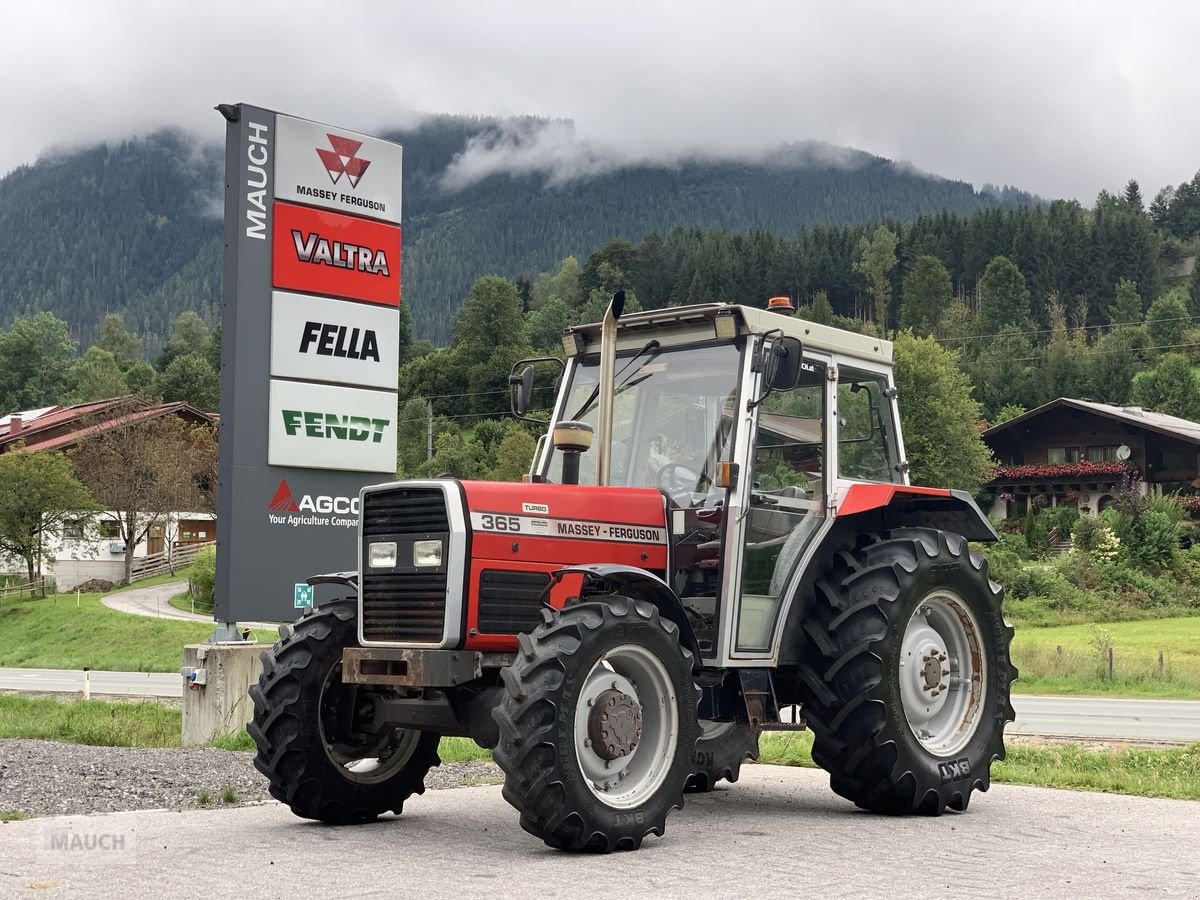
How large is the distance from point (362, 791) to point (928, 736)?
3592 millimetres

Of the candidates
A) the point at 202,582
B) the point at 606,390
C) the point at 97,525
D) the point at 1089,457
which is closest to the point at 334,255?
the point at 606,390

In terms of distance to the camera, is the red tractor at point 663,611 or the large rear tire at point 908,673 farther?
the large rear tire at point 908,673

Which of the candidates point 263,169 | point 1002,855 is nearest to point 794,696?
point 1002,855

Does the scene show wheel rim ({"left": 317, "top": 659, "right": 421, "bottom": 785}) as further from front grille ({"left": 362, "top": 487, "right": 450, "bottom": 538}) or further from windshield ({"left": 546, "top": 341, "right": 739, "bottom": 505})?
windshield ({"left": 546, "top": 341, "right": 739, "bottom": 505})

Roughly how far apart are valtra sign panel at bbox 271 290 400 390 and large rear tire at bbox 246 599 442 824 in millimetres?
5722

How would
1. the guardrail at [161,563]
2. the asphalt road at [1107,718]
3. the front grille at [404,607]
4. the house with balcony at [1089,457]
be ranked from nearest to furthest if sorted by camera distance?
the front grille at [404,607]
the asphalt road at [1107,718]
the guardrail at [161,563]
the house with balcony at [1089,457]

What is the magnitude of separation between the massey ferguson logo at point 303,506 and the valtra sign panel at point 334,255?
1978 mm

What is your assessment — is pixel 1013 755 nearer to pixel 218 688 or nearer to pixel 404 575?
pixel 404 575

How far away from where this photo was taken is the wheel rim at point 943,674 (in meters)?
8.98

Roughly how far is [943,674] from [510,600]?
3.15m

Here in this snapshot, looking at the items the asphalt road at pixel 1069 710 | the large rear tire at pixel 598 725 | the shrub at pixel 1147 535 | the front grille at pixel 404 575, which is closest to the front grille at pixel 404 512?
the front grille at pixel 404 575

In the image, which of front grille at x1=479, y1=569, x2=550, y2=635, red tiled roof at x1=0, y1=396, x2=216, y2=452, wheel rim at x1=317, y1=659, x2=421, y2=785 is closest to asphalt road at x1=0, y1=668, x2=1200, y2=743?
wheel rim at x1=317, y1=659, x2=421, y2=785

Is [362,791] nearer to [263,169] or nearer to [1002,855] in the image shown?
[1002,855]

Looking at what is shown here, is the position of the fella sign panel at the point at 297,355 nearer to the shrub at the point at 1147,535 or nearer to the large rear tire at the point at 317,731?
the large rear tire at the point at 317,731
